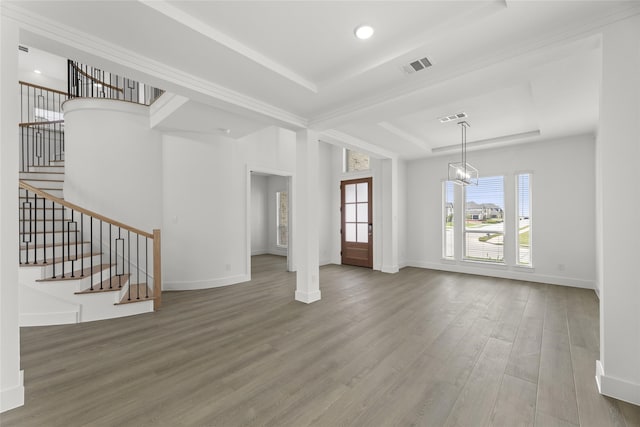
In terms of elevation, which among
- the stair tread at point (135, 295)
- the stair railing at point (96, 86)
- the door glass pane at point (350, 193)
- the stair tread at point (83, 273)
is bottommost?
the stair tread at point (135, 295)

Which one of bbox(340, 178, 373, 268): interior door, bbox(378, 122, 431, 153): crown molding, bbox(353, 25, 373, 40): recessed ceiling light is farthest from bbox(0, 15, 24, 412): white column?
bbox(340, 178, 373, 268): interior door

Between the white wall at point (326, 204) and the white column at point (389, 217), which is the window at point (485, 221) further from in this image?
the white wall at point (326, 204)

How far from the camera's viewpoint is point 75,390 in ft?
6.84

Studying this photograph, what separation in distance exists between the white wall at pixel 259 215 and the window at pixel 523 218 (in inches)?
285

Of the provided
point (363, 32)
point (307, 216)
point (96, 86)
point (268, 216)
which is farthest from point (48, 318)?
point (268, 216)

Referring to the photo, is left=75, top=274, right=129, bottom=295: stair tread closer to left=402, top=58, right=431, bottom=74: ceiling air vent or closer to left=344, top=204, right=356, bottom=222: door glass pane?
left=402, top=58, right=431, bottom=74: ceiling air vent

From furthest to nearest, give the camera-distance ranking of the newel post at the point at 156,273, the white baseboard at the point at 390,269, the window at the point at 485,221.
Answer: the white baseboard at the point at 390,269 → the window at the point at 485,221 → the newel post at the point at 156,273

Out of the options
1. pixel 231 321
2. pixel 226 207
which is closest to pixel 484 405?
pixel 231 321

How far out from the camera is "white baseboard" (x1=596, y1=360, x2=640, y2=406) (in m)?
1.91

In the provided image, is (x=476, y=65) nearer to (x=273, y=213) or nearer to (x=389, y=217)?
(x=389, y=217)

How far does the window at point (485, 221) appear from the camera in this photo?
593 centimetres

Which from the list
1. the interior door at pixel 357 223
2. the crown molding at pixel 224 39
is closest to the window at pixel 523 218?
the interior door at pixel 357 223

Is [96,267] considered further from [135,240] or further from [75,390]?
[75,390]

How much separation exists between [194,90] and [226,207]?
110 inches
